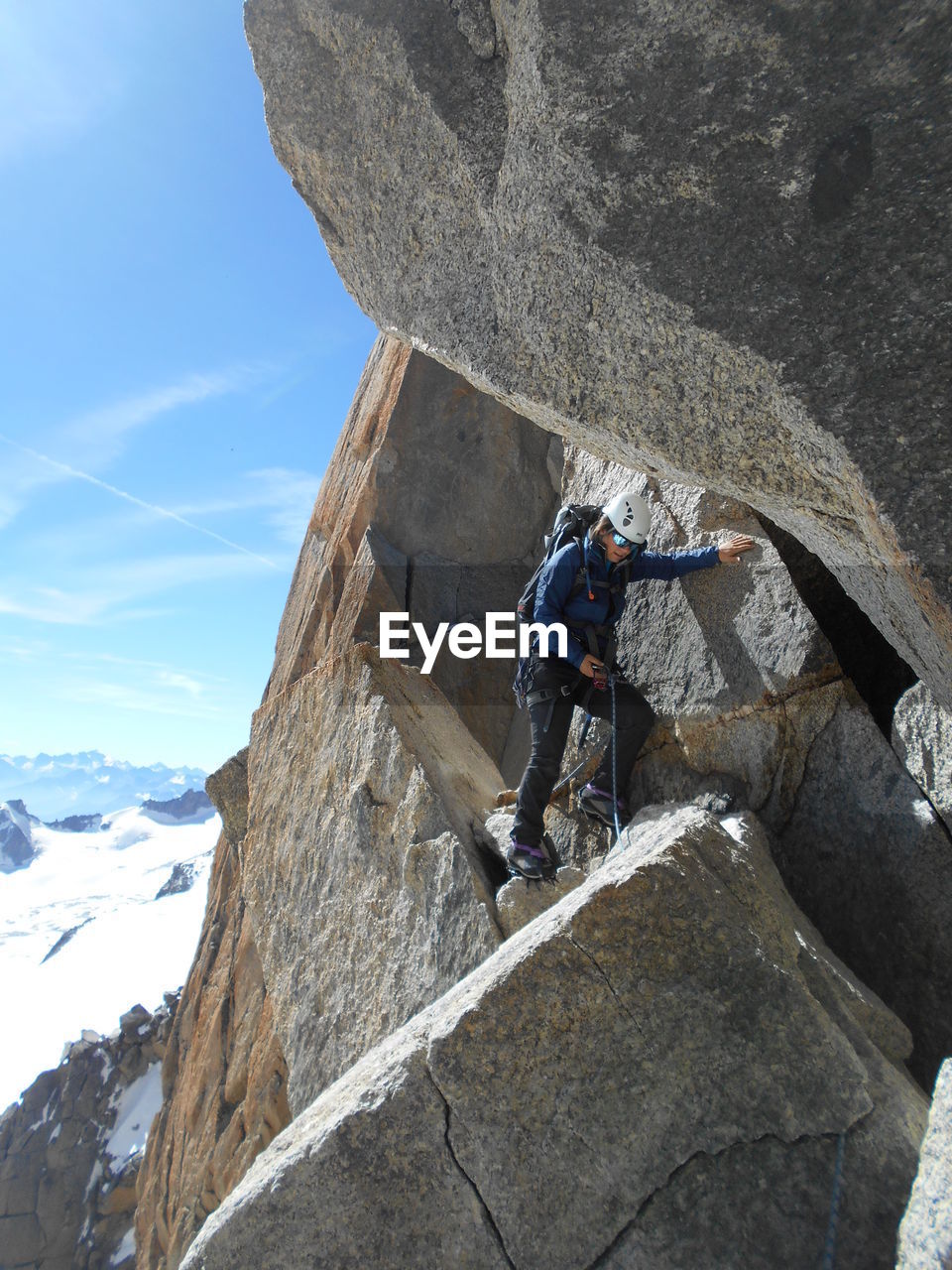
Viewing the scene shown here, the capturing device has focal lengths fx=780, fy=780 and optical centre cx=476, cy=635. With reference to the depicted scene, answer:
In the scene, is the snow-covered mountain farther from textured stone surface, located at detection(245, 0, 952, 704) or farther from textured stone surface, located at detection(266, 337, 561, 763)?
textured stone surface, located at detection(245, 0, 952, 704)

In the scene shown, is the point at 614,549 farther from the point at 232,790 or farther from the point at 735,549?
the point at 232,790

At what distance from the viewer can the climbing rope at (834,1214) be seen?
8.61ft

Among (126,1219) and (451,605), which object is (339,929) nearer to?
(451,605)

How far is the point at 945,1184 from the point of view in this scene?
220 centimetres

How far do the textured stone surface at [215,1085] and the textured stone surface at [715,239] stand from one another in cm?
696

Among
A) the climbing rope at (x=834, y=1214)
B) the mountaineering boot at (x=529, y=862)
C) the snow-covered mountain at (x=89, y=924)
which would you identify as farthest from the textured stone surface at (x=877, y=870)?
the snow-covered mountain at (x=89, y=924)

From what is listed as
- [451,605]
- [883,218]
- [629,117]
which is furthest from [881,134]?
[451,605]

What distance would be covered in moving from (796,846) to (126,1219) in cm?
2199

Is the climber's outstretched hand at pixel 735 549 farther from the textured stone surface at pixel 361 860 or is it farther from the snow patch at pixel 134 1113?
the snow patch at pixel 134 1113

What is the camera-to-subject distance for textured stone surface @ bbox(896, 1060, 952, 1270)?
2080 mm

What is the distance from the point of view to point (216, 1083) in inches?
432

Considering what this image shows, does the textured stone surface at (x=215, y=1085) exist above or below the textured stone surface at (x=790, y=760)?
below

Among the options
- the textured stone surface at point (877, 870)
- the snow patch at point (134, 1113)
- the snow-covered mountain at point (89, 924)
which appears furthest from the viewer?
the snow-covered mountain at point (89, 924)

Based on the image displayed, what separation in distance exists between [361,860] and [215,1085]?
6910 mm
